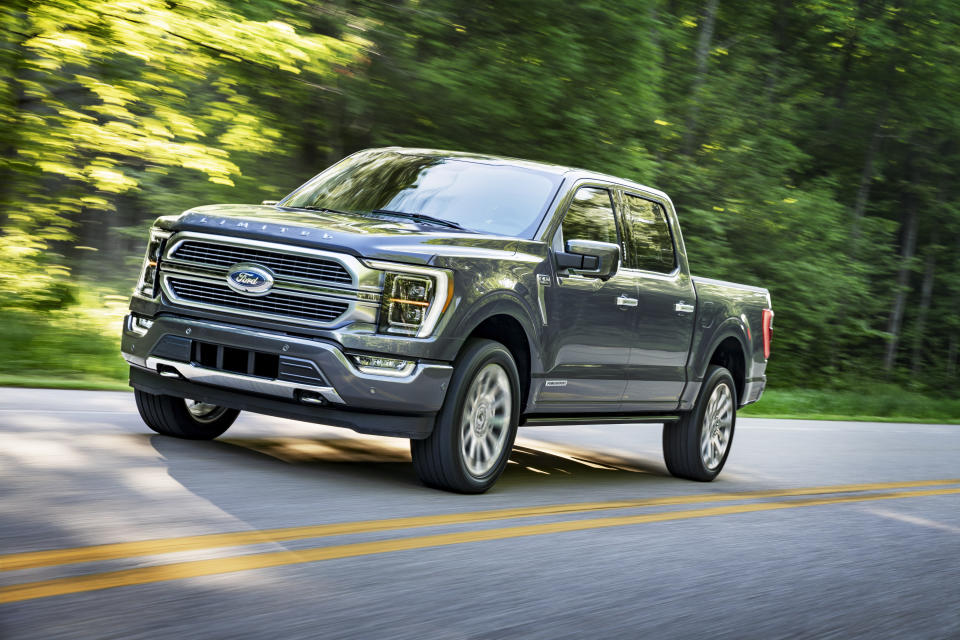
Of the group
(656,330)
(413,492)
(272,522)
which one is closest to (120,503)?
(272,522)

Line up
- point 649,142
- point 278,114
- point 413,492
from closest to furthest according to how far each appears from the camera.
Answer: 1. point 413,492
2. point 278,114
3. point 649,142

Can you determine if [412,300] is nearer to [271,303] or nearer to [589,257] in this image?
[271,303]

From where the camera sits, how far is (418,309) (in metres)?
6.30

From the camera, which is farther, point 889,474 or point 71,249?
point 71,249

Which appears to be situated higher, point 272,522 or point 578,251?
point 578,251

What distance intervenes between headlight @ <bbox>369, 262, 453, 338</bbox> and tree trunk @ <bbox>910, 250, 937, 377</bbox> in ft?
136

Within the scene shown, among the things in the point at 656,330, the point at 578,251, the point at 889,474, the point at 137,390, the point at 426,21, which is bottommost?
the point at 889,474

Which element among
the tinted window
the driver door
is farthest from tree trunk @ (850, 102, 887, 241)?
the driver door

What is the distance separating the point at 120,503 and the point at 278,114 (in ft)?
37.4

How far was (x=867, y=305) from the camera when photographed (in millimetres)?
35781

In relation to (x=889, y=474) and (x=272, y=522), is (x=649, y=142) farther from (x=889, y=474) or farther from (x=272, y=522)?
(x=272, y=522)

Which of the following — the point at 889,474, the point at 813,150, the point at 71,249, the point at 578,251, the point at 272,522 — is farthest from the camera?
the point at 813,150

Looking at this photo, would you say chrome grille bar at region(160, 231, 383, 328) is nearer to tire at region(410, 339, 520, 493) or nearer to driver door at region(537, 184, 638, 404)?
tire at region(410, 339, 520, 493)

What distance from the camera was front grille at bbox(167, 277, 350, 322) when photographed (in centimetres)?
625
